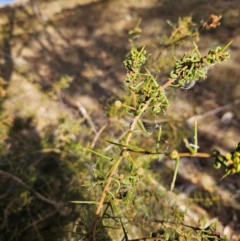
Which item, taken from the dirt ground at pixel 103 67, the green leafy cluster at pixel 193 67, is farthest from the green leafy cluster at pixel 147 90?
the dirt ground at pixel 103 67

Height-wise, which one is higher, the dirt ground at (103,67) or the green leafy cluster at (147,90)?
the dirt ground at (103,67)

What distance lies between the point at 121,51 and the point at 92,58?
1.73 feet

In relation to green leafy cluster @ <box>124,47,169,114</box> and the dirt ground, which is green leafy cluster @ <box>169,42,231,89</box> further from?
the dirt ground

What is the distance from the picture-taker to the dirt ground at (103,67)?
3.45m

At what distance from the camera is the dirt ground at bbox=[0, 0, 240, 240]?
11.3 feet

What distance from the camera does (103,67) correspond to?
17.9ft

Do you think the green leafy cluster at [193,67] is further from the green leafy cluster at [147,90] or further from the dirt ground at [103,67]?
the dirt ground at [103,67]

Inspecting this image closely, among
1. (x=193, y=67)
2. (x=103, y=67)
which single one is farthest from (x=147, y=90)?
(x=103, y=67)

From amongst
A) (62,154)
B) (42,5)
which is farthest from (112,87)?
(42,5)

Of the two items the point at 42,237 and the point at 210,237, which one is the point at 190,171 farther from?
the point at 210,237

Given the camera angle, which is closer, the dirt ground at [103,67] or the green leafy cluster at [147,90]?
the green leafy cluster at [147,90]

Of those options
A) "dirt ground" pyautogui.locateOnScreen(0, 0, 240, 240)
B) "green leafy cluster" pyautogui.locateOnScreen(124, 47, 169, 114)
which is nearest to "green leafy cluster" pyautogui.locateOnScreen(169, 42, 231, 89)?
"green leafy cluster" pyautogui.locateOnScreen(124, 47, 169, 114)

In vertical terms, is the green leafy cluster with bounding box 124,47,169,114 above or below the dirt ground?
below

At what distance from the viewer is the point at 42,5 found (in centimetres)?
738
